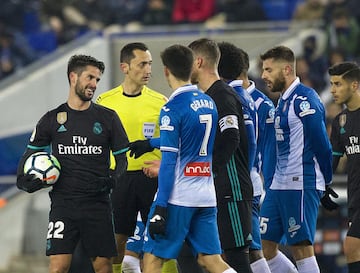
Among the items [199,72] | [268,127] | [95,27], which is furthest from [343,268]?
[95,27]

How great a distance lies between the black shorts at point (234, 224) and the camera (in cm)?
1115

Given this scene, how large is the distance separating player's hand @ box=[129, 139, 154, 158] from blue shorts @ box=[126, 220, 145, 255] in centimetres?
141

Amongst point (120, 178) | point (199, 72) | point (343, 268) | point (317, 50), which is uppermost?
point (317, 50)

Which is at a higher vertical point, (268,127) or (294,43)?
(294,43)

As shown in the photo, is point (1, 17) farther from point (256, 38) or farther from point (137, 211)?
point (137, 211)

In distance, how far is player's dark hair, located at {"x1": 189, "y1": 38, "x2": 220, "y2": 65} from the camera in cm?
1101

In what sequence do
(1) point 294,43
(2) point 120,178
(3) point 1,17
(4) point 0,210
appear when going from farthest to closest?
(3) point 1,17 → (1) point 294,43 → (4) point 0,210 → (2) point 120,178

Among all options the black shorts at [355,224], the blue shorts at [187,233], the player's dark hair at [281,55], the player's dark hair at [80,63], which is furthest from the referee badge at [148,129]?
the black shorts at [355,224]

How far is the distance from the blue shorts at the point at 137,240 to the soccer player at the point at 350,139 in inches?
79.4

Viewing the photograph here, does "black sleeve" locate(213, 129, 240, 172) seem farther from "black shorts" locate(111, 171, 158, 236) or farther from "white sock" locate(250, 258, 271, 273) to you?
"black shorts" locate(111, 171, 158, 236)

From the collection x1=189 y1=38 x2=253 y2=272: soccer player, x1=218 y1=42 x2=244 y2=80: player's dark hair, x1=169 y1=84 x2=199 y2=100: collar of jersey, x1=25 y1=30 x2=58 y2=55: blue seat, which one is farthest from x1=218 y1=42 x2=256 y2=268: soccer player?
x1=25 y1=30 x2=58 y2=55: blue seat

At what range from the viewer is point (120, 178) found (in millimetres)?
12305

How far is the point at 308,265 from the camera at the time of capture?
12117 millimetres

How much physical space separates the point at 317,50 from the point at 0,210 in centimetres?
594
